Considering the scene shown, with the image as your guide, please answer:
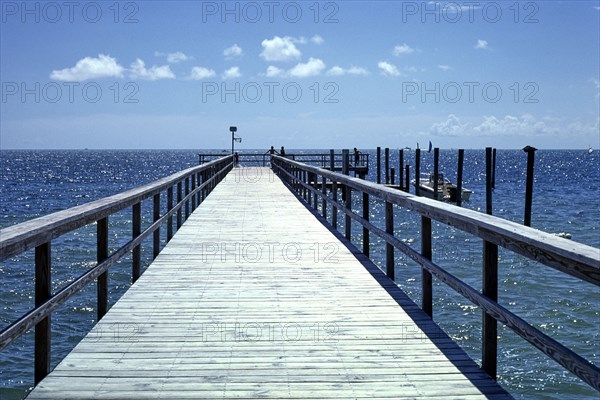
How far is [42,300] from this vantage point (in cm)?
416

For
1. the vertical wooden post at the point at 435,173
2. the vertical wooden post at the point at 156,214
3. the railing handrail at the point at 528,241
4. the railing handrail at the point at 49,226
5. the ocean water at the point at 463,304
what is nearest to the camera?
the railing handrail at the point at 528,241

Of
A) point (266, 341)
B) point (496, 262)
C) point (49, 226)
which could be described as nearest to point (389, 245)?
point (266, 341)

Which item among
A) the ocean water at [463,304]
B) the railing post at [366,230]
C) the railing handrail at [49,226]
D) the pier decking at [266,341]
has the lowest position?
the ocean water at [463,304]

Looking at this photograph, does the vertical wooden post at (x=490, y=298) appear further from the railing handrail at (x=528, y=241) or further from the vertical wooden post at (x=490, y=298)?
the railing handrail at (x=528, y=241)

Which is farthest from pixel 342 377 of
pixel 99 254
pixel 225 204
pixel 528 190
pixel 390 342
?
pixel 528 190

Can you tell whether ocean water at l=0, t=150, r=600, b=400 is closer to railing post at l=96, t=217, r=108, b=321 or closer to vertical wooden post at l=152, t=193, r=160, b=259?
vertical wooden post at l=152, t=193, r=160, b=259

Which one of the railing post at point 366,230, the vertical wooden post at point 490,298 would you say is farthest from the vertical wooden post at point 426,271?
the railing post at point 366,230

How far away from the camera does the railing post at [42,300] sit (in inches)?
162

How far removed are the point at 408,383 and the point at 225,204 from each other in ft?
42.0

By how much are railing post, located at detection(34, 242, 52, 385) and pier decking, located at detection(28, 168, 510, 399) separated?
14 centimetres

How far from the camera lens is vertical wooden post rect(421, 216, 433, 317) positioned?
576 cm

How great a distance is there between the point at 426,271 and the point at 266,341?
1552 mm

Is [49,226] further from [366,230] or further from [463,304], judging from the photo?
[463,304]

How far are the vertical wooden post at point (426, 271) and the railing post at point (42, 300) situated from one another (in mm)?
2880
